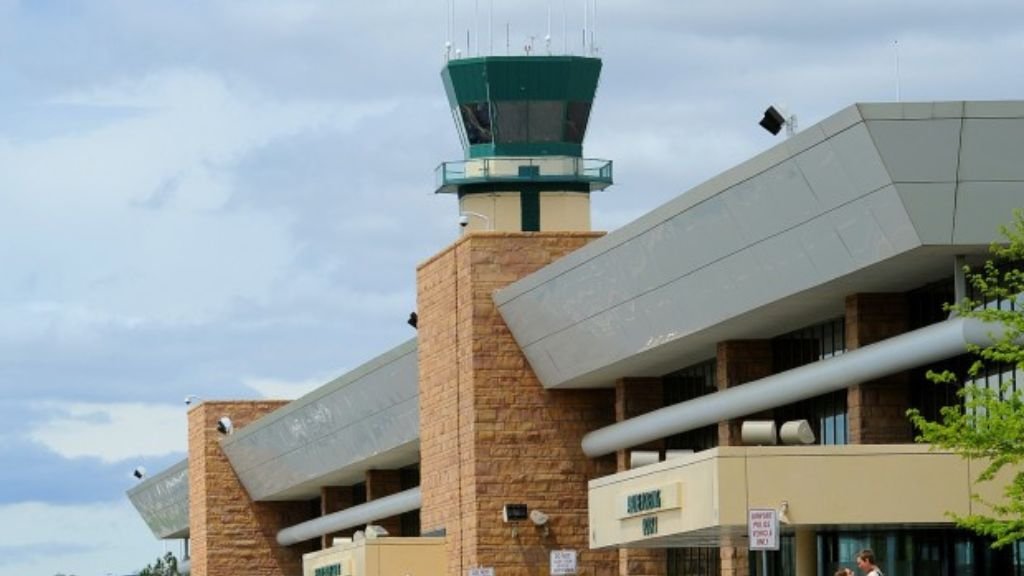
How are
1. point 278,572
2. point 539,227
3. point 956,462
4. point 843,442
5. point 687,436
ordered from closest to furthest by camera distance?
point 956,462 → point 843,442 → point 687,436 → point 278,572 → point 539,227

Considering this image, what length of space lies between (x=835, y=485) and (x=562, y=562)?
10.7m

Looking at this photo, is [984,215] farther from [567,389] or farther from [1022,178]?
[567,389]

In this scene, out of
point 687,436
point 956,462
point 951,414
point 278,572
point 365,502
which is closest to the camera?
point 951,414

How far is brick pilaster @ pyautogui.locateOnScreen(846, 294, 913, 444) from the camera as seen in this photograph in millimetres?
43500

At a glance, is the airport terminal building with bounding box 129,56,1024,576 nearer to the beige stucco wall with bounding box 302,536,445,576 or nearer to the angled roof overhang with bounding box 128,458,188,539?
the beige stucco wall with bounding box 302,536,445,576

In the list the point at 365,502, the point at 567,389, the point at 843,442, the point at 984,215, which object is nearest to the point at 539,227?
the point at 365,502

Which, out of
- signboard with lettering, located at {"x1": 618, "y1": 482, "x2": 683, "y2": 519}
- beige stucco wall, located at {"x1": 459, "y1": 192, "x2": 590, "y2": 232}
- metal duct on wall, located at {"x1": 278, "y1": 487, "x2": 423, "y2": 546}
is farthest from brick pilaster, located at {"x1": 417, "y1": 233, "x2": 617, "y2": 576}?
beige stucco wall, located at {"x1": 459, "y1": 192, "x2": 590, "y2": 232}

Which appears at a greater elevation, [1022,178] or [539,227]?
[539,227]

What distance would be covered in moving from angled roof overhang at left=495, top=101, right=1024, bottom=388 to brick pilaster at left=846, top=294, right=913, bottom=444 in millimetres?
513

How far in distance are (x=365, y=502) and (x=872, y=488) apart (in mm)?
40288

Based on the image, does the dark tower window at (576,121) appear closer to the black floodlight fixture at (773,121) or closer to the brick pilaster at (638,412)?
the brick pilaster at (638,412)

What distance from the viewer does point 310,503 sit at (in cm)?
8788

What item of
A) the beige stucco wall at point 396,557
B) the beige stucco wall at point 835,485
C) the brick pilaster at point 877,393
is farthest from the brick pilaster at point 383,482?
the beige stucco wall at point 835,485

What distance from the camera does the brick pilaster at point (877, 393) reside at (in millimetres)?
43500
